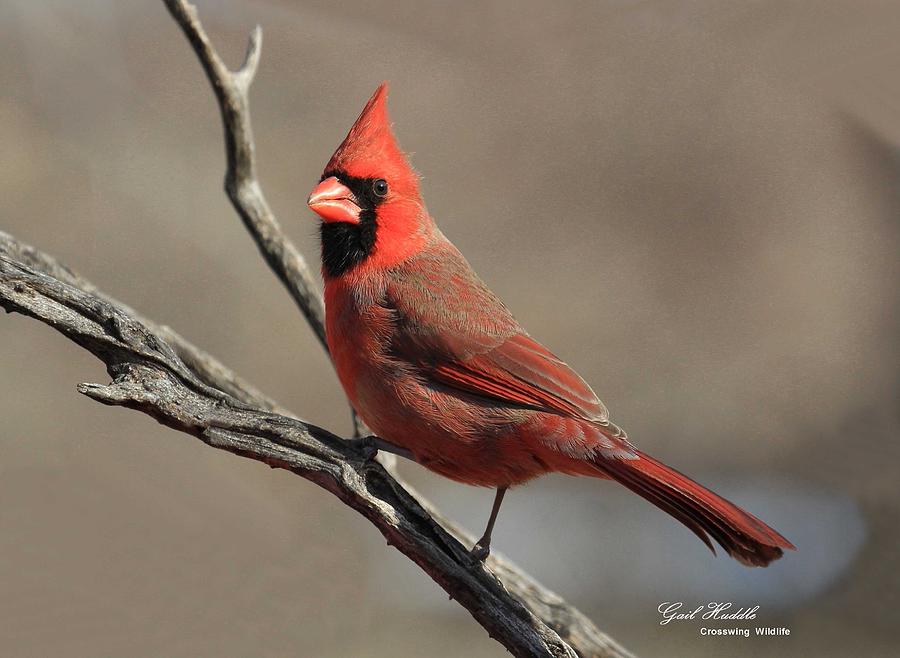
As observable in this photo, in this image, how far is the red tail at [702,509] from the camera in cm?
195

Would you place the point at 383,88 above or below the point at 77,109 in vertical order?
below

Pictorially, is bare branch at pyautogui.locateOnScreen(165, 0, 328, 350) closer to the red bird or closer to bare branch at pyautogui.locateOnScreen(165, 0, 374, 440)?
bare branch at pyautogui.locateOnScreen(165, 0, 374, 440)

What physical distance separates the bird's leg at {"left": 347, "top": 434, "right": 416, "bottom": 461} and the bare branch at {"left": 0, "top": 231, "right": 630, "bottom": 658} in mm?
37

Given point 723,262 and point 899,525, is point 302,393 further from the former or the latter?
point 899,525

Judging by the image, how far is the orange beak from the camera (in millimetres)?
2194

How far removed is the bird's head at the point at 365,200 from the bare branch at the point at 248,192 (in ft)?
1.36

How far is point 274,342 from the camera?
4766 millimetres

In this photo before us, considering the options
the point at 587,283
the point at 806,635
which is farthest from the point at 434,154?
the point at 806,635

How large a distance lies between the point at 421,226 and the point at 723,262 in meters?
3.14

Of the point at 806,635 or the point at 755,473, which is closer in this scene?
the point at 806,635

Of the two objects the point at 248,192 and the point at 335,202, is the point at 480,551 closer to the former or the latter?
the point at 335,202

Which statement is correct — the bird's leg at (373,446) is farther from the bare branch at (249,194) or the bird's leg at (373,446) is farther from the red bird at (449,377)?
the bare branch at (249,194)
